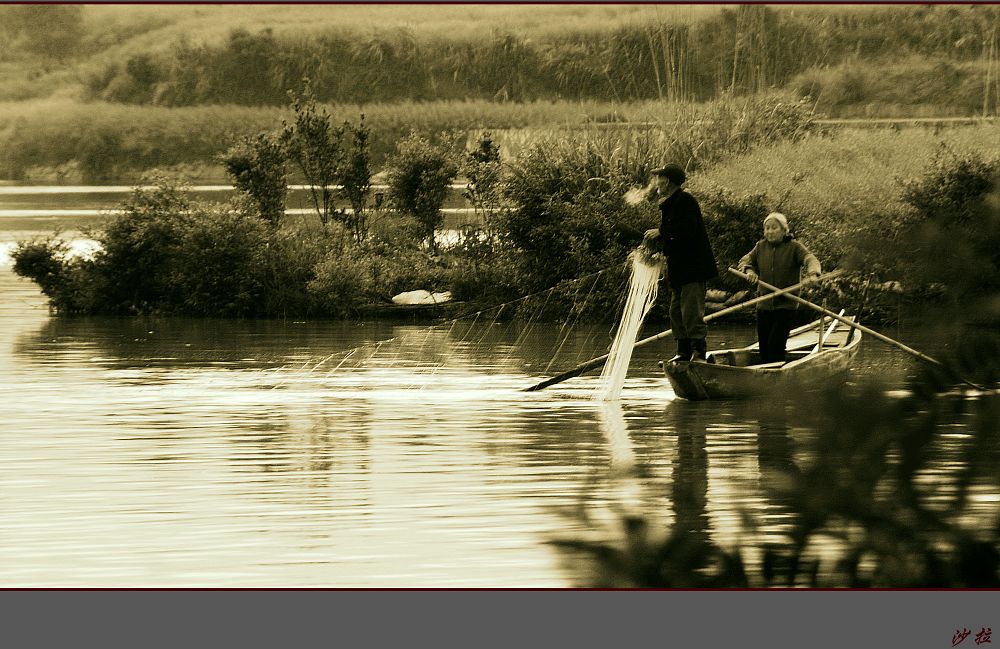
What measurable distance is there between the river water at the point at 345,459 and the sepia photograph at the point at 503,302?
41 millimetres

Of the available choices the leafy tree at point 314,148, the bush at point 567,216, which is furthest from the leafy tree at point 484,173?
the leafy tree at point 314,148

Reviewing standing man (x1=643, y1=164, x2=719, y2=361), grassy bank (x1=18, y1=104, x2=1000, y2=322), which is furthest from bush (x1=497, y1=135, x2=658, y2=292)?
standing man (x1=643, y1=164, x2=719, y2=361)

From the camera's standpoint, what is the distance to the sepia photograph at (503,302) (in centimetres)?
239

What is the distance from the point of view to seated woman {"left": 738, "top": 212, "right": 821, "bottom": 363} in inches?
578

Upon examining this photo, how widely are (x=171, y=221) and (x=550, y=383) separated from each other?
397 inches

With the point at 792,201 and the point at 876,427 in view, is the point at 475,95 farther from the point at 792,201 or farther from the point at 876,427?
the point at 876,427

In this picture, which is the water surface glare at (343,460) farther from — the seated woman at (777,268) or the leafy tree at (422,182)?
the leafy tree at (422,182)

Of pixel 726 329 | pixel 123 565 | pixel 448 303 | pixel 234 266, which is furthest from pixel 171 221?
pixel 123 565

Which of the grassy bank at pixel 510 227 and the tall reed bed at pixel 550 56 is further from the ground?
the tall reed bed at pixel 550 56

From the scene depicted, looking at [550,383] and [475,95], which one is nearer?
[550,383]

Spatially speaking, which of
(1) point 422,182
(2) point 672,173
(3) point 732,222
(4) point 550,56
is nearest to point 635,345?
(2) point 672,173

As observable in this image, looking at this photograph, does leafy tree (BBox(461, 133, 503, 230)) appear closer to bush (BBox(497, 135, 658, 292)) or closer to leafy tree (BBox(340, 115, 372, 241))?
bush (BBox(497, 135, 658, 292))

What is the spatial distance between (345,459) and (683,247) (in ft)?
12.5

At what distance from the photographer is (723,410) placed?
46.2ft
